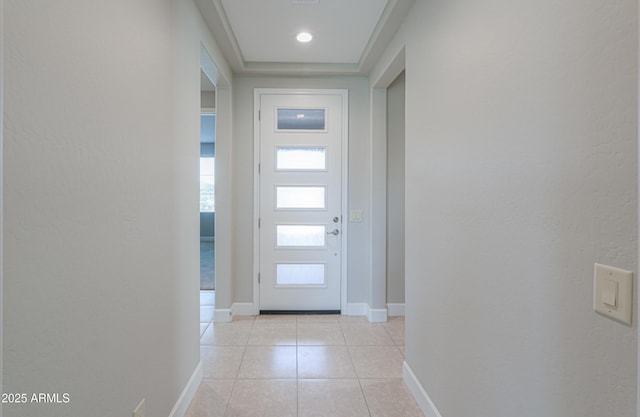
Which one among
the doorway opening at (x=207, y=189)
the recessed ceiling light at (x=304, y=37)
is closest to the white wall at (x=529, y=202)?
the recessed ceiling light at (x=304, y=37)

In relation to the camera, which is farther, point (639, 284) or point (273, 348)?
point (273, 348)

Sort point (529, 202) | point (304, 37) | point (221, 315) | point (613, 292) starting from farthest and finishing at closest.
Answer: point (221, 315) < point (304, 37) < point (529, 202) < point (613, 292)

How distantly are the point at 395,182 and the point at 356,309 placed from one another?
142 centimetres

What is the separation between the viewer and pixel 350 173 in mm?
3436

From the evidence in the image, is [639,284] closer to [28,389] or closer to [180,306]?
[28,389]

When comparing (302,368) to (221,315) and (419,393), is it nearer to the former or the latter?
(419,393)

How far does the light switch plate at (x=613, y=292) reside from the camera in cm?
72

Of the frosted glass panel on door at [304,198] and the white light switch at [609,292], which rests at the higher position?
the frosted glass panel on door at [304,198]

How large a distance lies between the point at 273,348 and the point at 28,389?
2.02m

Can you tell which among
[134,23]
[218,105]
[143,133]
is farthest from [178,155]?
[218,105]

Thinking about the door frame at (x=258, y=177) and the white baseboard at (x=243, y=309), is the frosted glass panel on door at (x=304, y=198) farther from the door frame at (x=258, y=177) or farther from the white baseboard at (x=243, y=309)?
the white baseboard at (x=243, y=309)

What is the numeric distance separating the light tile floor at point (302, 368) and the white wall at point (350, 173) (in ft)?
1.40

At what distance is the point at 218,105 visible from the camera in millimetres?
3227

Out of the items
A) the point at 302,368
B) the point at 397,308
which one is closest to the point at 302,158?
the point at 397,308
